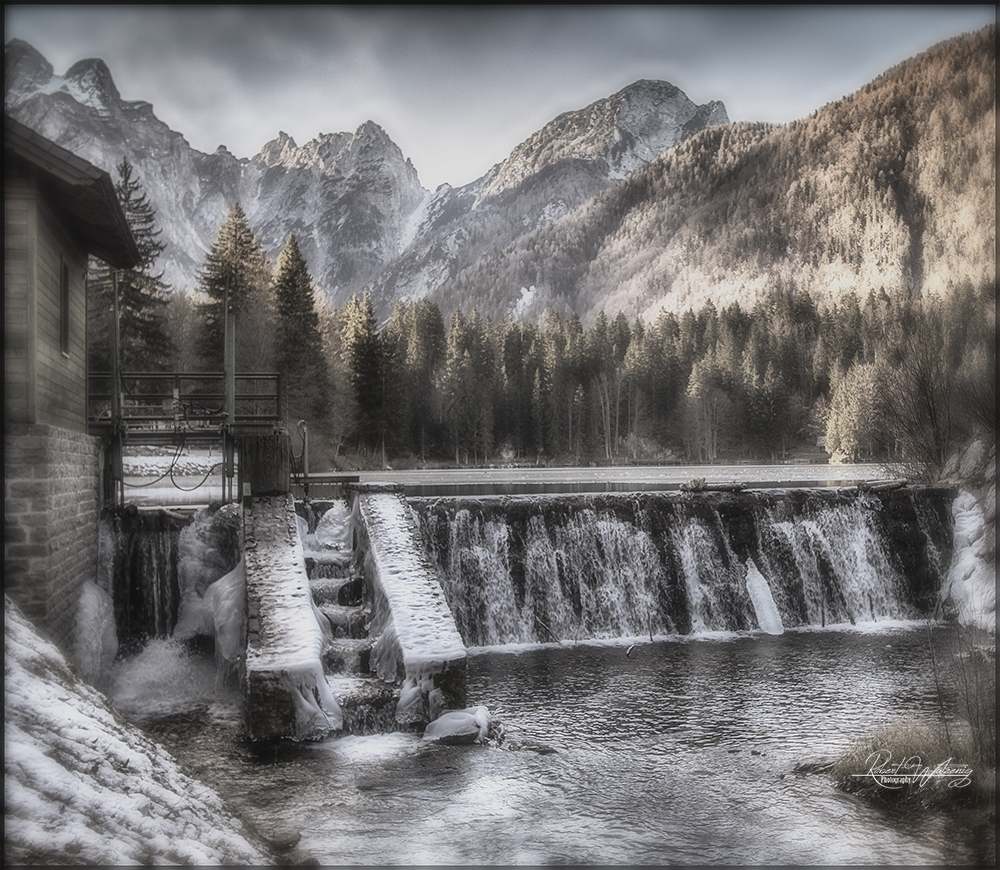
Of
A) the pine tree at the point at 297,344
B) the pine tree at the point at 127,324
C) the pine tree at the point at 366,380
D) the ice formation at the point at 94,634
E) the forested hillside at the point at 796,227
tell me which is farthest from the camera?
the forested hillside at the point at 796,227

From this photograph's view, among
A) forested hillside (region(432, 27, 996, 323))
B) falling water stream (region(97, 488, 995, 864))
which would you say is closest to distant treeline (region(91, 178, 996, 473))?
falling water stream (region(97, 488, 995, 864))

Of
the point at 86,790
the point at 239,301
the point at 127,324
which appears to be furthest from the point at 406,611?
the point at 239,301

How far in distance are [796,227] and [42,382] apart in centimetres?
16839

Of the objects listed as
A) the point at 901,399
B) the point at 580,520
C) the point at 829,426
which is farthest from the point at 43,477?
the point at 829,426

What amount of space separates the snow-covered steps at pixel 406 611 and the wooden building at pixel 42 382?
357 centimetres

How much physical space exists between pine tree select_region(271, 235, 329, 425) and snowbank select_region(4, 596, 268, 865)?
32.1m

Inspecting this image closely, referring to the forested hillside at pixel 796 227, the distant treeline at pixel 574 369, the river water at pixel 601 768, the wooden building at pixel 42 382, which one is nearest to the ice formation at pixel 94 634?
the wooden building at pixel 42 382

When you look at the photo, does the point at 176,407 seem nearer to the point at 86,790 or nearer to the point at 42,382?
the point at 42,382

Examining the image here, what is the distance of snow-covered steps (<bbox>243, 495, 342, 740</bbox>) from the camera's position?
852cm

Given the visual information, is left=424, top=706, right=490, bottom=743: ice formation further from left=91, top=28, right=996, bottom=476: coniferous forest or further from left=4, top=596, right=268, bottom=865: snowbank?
left=91, top=28, right=996, bottom=476: coniferous forest

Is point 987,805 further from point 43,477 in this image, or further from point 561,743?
point 43,477

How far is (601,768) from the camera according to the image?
794 centimetres

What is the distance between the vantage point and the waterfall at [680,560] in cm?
1420

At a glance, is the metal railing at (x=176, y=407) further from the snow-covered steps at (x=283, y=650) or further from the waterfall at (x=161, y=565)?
the snow-covered steps at (x=283, y=650)
